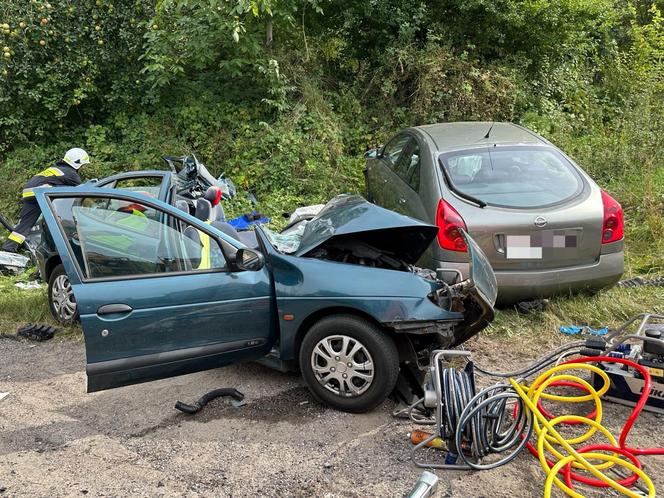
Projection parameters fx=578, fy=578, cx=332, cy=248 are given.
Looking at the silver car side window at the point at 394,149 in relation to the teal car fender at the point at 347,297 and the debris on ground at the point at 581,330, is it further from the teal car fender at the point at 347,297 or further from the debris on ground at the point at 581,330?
the teal car fender at the point at 347,297

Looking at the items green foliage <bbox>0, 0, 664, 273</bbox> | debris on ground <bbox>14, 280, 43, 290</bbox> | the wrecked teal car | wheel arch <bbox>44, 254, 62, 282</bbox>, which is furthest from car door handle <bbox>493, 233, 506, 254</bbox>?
debris on ground <bbox>14, 280, 43, 290</bbox>

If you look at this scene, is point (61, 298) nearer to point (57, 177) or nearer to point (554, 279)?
point (57, 177)

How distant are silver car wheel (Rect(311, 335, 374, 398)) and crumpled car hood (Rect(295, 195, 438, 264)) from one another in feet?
2.12

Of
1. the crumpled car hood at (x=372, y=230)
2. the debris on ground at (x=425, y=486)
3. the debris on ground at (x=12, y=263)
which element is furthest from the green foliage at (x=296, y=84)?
the debris on ground at (x=425, y=486)

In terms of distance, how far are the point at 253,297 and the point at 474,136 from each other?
3114mm

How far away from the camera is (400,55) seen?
34.1 feet

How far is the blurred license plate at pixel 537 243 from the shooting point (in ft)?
15.5

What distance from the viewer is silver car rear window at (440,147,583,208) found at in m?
4.97

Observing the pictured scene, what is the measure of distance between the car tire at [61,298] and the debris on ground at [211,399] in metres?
2.23

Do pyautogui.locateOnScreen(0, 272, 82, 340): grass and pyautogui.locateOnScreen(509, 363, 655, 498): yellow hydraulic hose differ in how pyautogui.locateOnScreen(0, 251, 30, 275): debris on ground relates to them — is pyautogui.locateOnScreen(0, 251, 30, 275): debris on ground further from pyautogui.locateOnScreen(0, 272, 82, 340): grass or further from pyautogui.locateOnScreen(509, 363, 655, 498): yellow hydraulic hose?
pyautogui.locateOnScreen(509, 363, 655, 498): yellow hydraulic hose

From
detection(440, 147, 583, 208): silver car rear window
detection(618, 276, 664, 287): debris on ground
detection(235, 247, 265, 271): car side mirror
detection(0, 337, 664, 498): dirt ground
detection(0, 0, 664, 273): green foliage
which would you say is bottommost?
detection(0, 337, 664, 498): dirt ground

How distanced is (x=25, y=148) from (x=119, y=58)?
239 cm

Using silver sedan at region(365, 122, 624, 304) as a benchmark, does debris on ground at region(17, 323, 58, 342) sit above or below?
below

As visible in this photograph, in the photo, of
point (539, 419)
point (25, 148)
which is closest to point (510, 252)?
point (539, 419)
